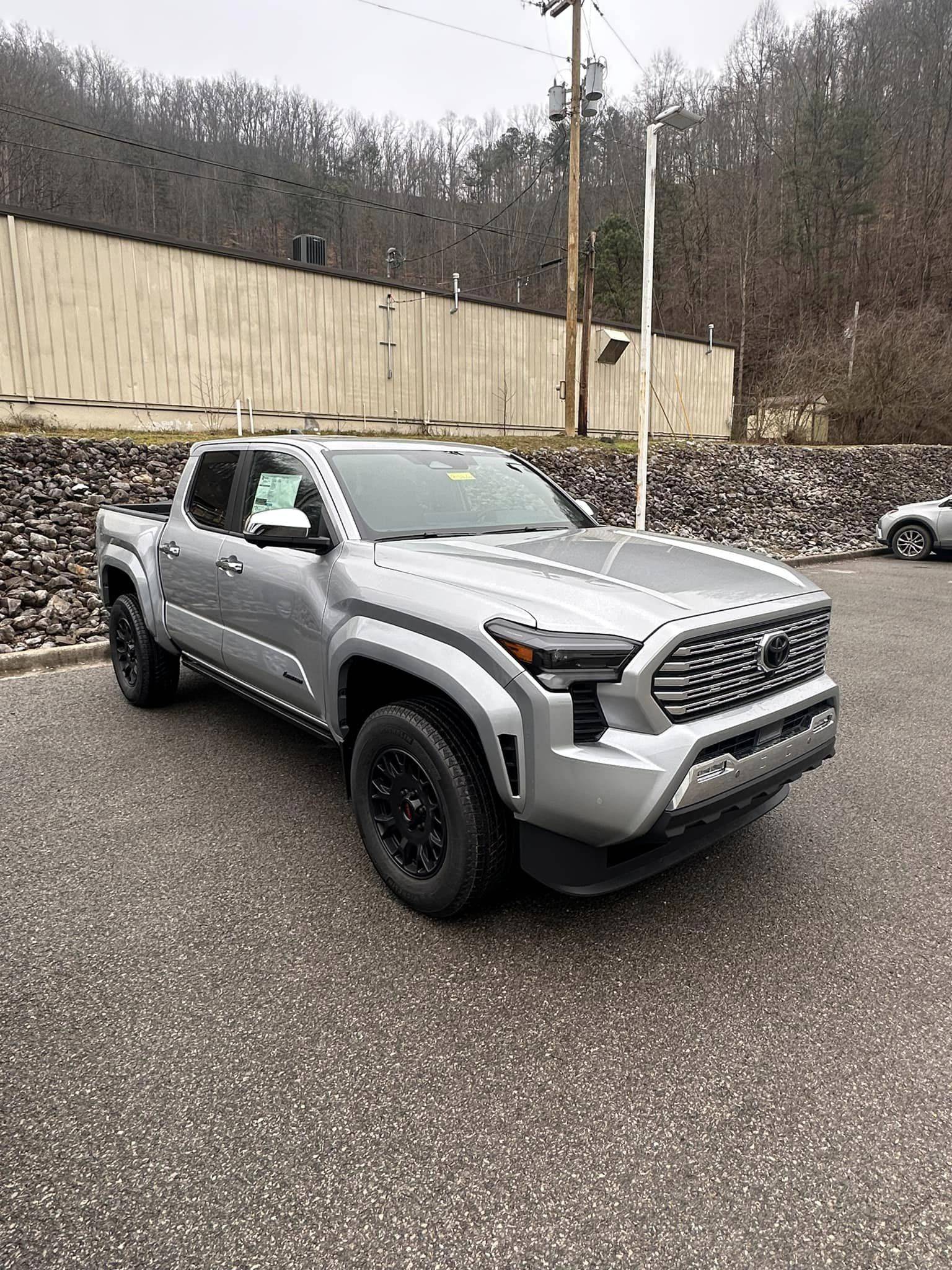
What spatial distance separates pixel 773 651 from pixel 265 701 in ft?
8.19

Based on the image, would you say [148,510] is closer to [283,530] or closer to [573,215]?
[283,530]

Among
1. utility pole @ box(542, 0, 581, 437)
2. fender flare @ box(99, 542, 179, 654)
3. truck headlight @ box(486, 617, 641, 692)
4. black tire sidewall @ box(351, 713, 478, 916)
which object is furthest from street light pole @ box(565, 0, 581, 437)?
truck headlight @ box(486, 617, 641, 692)

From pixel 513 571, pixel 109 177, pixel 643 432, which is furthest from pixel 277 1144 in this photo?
pixel 109 177

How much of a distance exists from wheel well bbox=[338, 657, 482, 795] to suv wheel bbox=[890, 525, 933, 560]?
48.4 ft

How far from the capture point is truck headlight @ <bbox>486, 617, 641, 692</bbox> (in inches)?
98.3

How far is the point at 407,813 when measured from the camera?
120 inches

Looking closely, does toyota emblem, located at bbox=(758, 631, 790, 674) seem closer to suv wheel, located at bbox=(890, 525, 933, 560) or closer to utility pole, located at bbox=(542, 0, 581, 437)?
suv wheel, located at bbox=(890, 525, 933, 560)

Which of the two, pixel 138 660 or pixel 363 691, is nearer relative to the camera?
pixel 363 691

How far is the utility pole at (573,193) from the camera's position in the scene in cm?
1734

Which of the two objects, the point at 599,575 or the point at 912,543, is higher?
the point at 599,575

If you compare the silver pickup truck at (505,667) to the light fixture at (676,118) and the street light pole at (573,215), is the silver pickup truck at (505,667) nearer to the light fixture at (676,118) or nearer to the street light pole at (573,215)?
the light fixture at (676,118)

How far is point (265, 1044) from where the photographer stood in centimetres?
240

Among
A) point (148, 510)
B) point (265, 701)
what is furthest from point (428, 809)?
point (148, 510)

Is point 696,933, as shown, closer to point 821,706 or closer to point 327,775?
point 821,706
